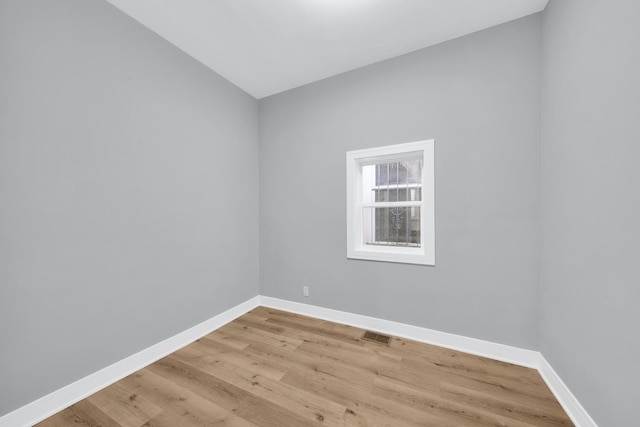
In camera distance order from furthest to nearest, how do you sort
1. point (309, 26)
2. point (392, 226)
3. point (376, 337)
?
point (392, 226) → point (376, 337) → point (309, 26)

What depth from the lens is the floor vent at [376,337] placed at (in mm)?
2174

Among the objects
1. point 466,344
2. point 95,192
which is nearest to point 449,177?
point 466,344

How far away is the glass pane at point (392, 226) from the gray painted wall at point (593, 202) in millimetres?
1003

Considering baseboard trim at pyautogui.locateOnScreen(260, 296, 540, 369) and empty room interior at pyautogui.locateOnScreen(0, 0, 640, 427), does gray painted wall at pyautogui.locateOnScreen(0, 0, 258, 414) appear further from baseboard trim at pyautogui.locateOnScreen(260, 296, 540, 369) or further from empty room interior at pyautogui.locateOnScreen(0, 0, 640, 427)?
baseboard trim at pyautogui.locateOnScreen(260, 296, 540, 369)

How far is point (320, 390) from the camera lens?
1.57 m

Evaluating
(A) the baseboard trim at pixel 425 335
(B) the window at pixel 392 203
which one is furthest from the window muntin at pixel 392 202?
(A) the baseboard trim at pixel 425 335

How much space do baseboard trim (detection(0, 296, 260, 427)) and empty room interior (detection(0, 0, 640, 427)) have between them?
0.01m

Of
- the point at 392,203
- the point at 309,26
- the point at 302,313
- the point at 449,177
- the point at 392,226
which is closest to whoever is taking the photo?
the point at 309,26

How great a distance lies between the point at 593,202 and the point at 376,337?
190 centimetres

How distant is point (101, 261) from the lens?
5.32 feet

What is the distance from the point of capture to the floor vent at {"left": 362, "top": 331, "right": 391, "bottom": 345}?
2.17m

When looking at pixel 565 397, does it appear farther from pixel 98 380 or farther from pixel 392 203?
pixel 98 380

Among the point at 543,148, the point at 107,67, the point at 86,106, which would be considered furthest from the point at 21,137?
the point at 543,148

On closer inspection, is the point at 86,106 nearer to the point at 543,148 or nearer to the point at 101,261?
the point at 101,261
